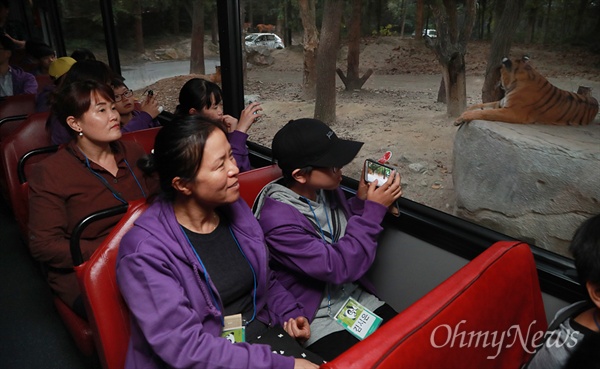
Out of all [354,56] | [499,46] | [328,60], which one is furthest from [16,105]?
[499,46]

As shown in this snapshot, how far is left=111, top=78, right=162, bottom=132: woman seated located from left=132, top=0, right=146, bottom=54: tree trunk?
1289mm

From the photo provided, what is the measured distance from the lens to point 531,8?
4.17 feet

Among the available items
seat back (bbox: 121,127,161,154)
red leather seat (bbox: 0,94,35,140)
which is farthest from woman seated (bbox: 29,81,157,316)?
red leather seat (bbox: 0,94,35,140)

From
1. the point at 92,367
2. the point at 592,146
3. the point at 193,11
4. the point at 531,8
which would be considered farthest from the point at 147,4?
the point at 592,146

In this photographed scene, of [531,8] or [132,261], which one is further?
[531,8]

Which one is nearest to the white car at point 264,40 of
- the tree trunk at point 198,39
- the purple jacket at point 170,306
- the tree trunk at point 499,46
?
the tree trunk at point 198,39

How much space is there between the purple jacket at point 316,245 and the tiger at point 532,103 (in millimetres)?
575

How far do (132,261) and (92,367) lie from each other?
1.21 metres

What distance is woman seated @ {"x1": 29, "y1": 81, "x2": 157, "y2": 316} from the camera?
1492 mm

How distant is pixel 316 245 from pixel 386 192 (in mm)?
297

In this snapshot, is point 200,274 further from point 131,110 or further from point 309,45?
point 131,110

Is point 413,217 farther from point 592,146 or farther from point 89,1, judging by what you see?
point 89,1

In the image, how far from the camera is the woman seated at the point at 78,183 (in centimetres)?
149

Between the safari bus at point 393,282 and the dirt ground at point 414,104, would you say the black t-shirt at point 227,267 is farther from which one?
the dirt ground at point 414,104
